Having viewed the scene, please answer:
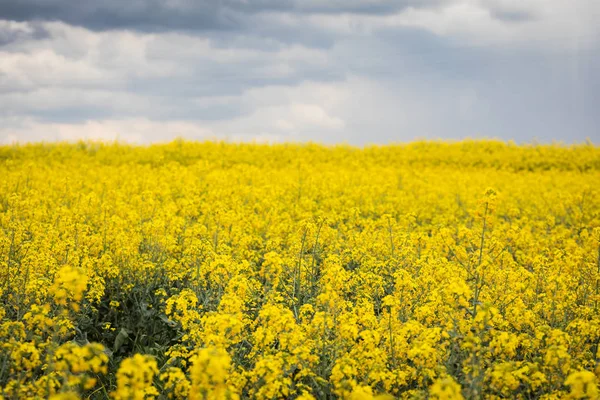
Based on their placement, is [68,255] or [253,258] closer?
[68,255]

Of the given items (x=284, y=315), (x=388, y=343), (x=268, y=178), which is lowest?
(x=388, y=343)

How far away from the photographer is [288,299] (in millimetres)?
6578

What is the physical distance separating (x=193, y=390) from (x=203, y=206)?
313 inches

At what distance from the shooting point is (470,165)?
2570 centimetres

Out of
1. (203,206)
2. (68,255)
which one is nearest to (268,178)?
(203,206)

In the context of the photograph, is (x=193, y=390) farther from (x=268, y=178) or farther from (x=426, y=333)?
(x=268, y=178)

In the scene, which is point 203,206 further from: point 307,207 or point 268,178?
point 268,178

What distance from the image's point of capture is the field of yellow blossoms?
13.8ft

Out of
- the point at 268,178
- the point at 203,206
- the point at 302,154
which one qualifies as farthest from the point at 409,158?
the point at 203,206

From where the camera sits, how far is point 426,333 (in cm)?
484

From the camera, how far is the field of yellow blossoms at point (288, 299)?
4.21 m

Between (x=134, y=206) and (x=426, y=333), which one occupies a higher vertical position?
(x=134, y=206)

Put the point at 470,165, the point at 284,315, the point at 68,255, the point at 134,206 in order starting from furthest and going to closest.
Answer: the point at 470,165 < the point at 134,206 < the point at 68,255 < the point at 284,315

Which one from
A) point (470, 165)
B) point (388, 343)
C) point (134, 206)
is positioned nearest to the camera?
point (388, 343)
